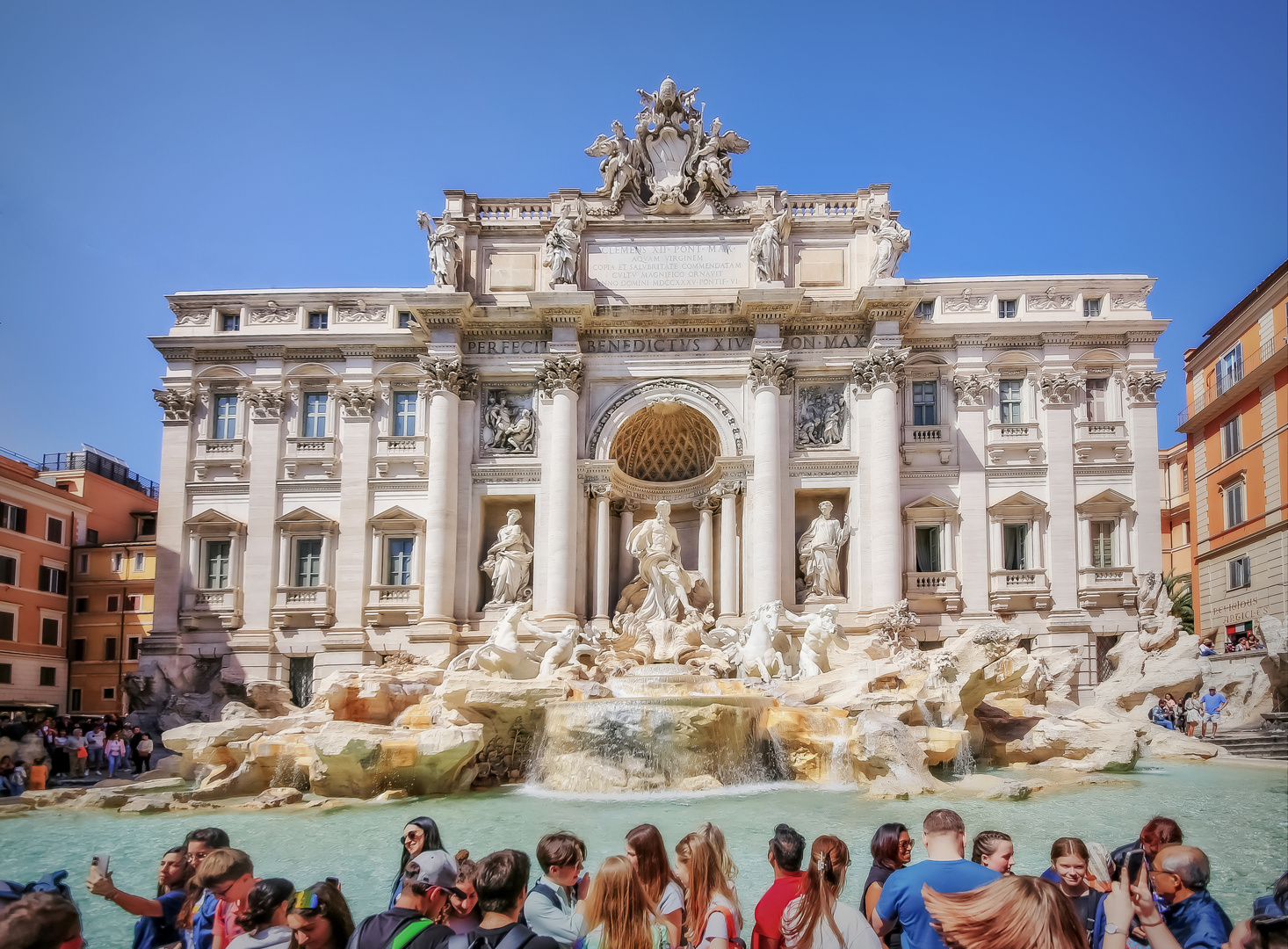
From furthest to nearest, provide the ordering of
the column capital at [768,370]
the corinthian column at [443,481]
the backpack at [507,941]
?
the column capital at [768,370]
the corinthian column at [443,481]
the backpack at [507,941]

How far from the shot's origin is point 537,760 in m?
17.0

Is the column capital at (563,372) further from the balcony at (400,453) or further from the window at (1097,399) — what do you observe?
the window at (1097,399)

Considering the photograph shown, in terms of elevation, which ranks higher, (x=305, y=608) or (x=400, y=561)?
(x=400, y=561)

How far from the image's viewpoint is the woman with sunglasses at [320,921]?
159 inches

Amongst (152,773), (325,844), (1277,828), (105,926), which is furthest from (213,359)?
(1277,828)

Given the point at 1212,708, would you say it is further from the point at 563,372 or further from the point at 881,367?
the point at 563,372

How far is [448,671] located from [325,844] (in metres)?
7.77

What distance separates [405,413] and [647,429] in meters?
6.64

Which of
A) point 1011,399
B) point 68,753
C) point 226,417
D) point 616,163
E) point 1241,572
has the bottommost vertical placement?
point 68,753

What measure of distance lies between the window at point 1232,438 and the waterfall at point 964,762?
10.5 m

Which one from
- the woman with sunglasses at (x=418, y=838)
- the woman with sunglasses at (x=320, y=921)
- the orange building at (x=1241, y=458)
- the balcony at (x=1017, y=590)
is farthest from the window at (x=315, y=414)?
the woman with sunglasses at (x=320, y=921)

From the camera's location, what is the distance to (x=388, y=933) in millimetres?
4039

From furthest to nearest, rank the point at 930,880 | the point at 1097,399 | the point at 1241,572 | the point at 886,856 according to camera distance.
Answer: the point at 1097,399 → the point at 1241,572 → the point at 886,856 → the point at 930,880

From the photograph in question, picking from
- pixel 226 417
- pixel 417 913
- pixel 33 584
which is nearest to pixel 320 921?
pixel 417 913
